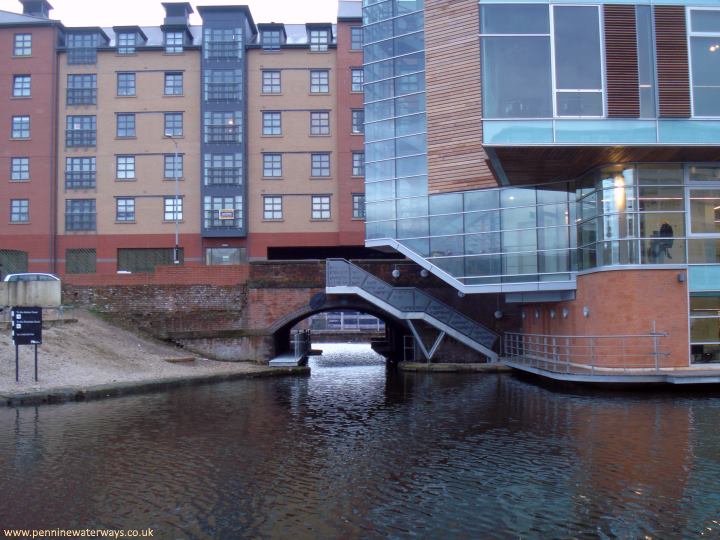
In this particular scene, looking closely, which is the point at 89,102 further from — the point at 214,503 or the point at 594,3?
the point at 214,503

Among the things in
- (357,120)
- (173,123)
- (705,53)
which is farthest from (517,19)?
(173,123)

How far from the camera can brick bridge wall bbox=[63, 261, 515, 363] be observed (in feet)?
92.7

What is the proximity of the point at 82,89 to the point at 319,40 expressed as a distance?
14259 millimetres

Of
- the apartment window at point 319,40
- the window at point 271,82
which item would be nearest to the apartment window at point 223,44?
the window at point 271,82

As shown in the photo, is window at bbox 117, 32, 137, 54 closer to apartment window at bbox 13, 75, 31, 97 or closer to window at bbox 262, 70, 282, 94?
apartment window at bbox 13, 75, 31, 97

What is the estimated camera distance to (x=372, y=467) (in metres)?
10.6

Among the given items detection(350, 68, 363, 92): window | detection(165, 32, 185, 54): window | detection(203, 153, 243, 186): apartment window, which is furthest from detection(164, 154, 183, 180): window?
detection(350, 68, 363, 92): window

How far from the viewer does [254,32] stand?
45.0 meters

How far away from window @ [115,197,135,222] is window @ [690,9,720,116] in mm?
31361

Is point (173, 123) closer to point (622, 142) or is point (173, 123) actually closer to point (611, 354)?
point (622, 142)

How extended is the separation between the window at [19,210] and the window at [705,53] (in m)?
35.7

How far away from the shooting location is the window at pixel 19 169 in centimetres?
4147

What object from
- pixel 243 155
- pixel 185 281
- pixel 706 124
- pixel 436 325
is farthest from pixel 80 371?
pixel 243 155

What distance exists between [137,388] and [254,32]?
31.1 metres
